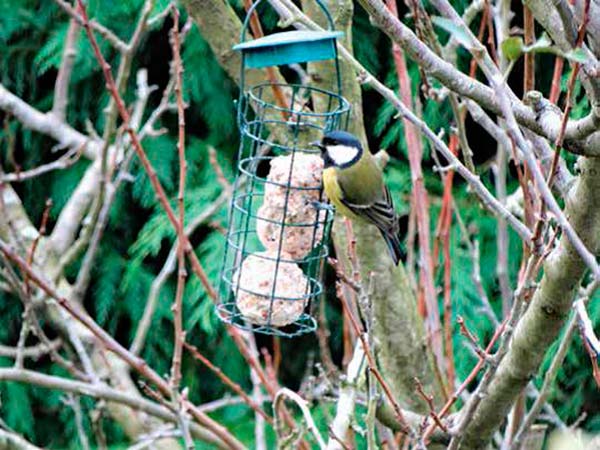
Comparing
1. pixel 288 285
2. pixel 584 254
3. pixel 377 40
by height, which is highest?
pixel 377 40

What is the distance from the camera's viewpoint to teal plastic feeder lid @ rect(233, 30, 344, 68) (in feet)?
5.57

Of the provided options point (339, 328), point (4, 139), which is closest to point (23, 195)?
point (4, 139)

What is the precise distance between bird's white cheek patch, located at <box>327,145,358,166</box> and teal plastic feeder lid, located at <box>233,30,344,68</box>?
317 mm

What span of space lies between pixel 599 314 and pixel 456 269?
0.49 meters

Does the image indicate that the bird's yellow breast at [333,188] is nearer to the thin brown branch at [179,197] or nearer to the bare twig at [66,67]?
the thin brown branch at [179,197]

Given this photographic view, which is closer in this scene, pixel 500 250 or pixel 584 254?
pixel 584 254

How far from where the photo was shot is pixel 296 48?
1.71 m

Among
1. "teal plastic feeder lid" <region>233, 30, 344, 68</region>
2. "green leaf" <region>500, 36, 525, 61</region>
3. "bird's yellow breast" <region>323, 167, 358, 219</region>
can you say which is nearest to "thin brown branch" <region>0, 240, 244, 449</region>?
"bird's yellow breast" <region>323, 167, 358, 219</region>

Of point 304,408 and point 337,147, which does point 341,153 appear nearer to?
point 337,147

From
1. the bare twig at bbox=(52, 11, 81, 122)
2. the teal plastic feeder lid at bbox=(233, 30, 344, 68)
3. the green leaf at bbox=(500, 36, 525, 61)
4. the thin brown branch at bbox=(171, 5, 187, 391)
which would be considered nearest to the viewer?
the green leaf at bbox=(500, 36, 525, 61)

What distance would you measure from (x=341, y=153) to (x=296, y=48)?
390mm

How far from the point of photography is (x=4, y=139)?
3.69 meters

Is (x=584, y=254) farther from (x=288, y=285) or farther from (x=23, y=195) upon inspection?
(x=23, y=195)

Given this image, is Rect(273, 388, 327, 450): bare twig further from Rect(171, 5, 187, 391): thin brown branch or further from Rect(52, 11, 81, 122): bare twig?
Rect(52, 11, 81, 122): bare twig
